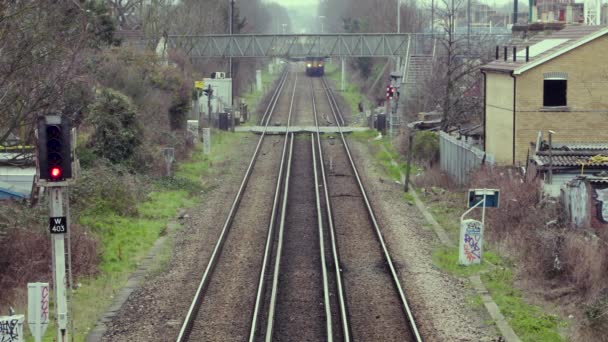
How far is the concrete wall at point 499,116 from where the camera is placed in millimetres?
26938

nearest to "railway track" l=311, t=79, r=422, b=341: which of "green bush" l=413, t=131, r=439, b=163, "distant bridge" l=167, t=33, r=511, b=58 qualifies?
"green bush" l=413, t=131, r=439, b=163

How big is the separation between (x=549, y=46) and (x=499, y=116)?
239 centimetres

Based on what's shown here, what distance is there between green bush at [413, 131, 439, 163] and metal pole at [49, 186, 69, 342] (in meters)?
21.6

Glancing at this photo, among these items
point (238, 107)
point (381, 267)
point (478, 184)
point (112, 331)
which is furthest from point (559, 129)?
point (238, 107)

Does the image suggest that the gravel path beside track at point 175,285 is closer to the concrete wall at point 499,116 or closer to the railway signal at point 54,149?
the railway signal at point 54,149

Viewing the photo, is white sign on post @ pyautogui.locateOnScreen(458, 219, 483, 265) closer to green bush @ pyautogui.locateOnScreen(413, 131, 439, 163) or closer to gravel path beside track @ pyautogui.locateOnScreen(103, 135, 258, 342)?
gravel path beside track @ pyautogui.locateOnScreen(103, 135, 258, 342)

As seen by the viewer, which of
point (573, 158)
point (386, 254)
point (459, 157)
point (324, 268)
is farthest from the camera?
point (459, 157)

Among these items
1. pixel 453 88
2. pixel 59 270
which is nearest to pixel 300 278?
pixel 59 270

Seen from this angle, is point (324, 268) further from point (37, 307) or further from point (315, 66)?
point (315, 66)

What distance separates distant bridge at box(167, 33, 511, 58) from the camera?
2188 inches

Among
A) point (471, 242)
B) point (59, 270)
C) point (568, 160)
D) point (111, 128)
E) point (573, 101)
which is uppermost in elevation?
point (573, 101)

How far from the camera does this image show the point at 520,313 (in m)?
14.6

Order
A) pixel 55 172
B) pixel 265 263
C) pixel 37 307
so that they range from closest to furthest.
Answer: pixel 55 172 < pixel 37 307 < pixel 265 263

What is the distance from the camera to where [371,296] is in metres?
15.6
